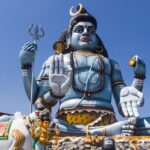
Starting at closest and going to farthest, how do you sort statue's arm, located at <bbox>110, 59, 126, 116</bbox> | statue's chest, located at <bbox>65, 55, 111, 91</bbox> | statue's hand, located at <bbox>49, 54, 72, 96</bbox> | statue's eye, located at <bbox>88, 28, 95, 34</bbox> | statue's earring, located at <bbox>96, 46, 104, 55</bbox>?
statue's hand, located at <bbox>49, 54, 72, 96</bbox> < statue's chest, located at <bbox>65, 55, 111, 91</bbox> < statue's arm, located at <bbox>110, 59, 126, 116</bbox> < statue's eye, located at <bbox>88, 28, 95, 34</bbox> < statue's earring, located at <bbox>96, 46, 104, 55</bbox>

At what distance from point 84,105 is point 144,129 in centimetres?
117

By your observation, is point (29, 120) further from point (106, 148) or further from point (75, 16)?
point (75, 16)

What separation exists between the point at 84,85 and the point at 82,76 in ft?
0.60

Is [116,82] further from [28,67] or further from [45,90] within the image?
[28,67]

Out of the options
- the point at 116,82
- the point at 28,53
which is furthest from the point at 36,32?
the point at 116,82

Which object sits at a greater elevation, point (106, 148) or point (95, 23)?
point (95, 23)

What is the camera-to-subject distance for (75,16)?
7973 millimetres

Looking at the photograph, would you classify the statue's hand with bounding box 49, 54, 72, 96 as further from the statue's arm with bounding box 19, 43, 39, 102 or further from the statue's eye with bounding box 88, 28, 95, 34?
the statue's eye with bounding box 88, 28, 95, 34

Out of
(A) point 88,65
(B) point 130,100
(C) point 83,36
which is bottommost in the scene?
(B) point 130,100

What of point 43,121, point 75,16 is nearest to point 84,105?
point 75,16

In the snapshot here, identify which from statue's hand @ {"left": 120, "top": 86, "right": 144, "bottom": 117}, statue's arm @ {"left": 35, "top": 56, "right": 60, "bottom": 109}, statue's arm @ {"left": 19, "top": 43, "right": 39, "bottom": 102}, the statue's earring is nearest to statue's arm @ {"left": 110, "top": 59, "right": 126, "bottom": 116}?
the statue's earring

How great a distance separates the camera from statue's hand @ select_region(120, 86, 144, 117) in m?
6.81

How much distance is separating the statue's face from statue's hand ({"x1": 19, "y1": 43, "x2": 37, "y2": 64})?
3.65ft

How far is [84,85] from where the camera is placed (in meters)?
7.29
